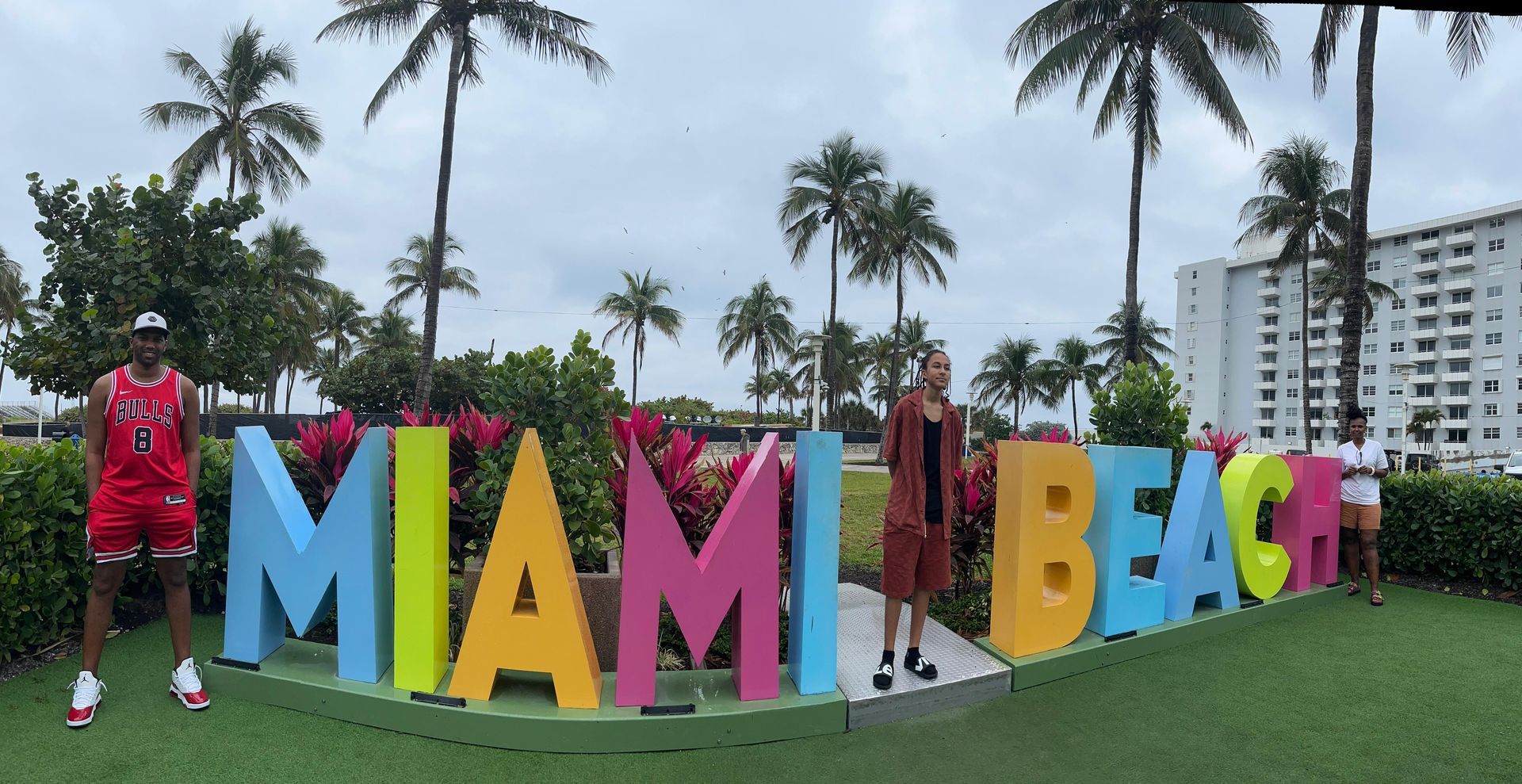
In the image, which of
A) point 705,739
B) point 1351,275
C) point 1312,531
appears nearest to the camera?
point 705,739

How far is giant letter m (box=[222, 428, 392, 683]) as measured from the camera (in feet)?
13.1

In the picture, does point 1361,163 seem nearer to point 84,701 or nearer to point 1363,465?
point 1363,465

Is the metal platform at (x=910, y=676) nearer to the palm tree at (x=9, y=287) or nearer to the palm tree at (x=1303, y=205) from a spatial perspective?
the palm tree at (x=1303, y=205)

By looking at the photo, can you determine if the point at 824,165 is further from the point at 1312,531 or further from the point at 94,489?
the point at 94,489

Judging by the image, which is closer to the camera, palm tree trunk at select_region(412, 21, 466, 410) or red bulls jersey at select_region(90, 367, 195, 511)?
red bulls jersey at select_region(90, 367, 195, 511)

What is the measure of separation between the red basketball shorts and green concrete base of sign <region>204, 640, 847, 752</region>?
69cm

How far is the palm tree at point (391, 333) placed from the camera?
44.7 m

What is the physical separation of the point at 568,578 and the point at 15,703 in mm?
2800

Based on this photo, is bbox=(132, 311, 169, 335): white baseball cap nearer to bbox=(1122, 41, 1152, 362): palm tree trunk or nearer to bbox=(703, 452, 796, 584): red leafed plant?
bbox=(703, 452, 796, 584): red leafed plant

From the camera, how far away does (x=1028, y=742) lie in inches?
151

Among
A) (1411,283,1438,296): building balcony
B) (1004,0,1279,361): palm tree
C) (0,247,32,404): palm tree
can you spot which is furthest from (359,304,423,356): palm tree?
(1411,283,1438,296): building balcony

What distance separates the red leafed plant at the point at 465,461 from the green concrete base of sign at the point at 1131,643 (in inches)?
129

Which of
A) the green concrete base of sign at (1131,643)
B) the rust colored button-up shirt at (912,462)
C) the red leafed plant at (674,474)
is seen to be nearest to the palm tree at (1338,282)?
the green concrete base of sign at (1131,643)

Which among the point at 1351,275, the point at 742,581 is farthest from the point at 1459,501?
the point at 742,581
